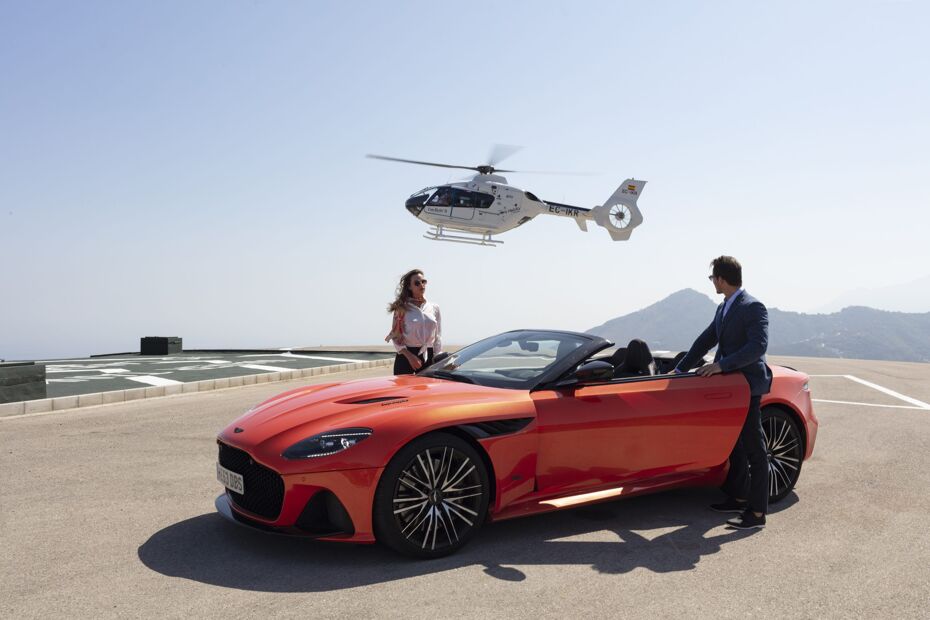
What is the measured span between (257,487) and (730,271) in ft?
11.4

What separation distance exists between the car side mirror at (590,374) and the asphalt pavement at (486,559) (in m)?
0.96

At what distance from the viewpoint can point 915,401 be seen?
1212 centimetres

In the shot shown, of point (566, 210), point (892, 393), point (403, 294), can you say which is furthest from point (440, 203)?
point (403, 294)

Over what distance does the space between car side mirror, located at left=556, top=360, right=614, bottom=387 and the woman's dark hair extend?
9.19ft

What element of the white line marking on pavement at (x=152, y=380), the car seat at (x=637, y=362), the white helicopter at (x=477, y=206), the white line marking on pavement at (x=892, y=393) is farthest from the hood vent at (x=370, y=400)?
the white helicopter at (x=477, y=206)

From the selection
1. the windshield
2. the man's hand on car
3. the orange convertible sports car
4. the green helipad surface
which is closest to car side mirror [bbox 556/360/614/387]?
the orange convertible sports car

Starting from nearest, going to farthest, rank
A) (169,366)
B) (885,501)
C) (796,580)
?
(796,580)
(885,501)
(169,366)

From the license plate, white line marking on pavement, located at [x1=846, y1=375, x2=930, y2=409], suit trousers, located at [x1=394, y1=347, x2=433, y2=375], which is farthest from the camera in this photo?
white line marking on pavement, located at [x1=846, y1=375, x2=930, y2=409]

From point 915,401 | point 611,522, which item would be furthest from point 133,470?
point 915,401

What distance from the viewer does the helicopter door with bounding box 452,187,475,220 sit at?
3244 centimetres

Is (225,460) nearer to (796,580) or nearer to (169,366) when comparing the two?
(796,580)

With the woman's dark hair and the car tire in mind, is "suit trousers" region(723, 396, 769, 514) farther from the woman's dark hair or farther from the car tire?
the woman's dark hair

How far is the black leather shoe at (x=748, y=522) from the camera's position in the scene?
473cm

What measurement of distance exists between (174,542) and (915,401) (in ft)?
40.0
